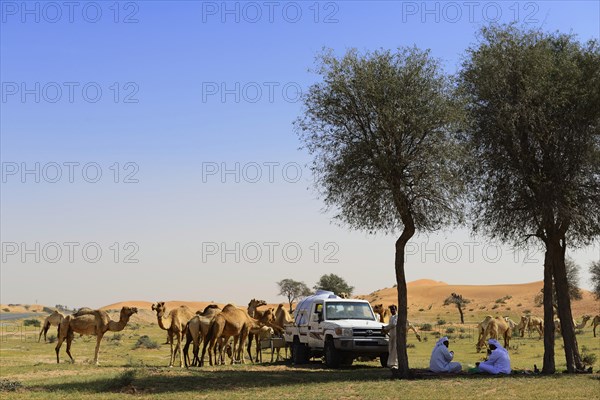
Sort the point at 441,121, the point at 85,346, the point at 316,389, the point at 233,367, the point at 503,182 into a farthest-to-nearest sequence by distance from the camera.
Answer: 1. the point at 85,346
2. the point at 233,367
3. the point at 503,182
4. the point at 441,121
5. the point at 316,389

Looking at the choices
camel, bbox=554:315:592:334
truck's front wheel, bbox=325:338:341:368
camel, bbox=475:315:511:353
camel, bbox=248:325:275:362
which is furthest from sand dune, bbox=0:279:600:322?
truck's front wheel, bbox=325:338:341:368

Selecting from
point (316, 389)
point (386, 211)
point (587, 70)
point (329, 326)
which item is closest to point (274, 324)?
point (329, 326)

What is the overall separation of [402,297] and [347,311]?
5517 millimetres

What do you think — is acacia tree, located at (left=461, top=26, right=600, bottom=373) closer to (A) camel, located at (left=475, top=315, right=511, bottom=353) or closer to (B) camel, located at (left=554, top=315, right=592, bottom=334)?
(A) camel, located at (left=475, top=315, right=511, bottom=353)

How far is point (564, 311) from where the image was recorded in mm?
25828

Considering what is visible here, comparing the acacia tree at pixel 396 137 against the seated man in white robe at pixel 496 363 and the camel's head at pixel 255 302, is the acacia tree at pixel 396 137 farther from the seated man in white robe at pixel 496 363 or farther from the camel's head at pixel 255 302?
the camel's head at pixel 255 302

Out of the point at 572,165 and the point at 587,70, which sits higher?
the point at 587,70

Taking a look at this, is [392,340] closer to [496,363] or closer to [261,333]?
[496,363]

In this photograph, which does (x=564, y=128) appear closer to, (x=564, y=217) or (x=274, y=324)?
(x=564, y=217)

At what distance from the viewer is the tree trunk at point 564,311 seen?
82.4 feet

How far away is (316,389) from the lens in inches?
792

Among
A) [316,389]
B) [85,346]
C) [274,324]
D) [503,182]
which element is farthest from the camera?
[85,346]

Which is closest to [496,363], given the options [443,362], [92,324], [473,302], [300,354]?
[443,362]

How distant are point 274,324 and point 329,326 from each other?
23.7 feet
